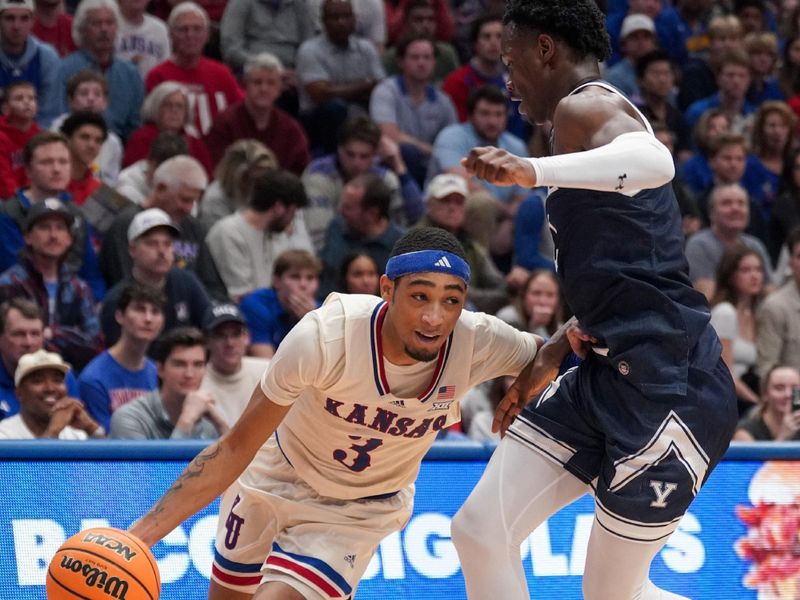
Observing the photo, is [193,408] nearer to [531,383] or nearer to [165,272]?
[165,272]

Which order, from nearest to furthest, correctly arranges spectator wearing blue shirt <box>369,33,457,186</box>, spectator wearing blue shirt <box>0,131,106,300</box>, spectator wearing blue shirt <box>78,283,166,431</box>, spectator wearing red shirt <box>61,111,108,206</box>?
spectator wearing blue shirt <box>78,283,166,431</box> → spectator wearing blue shirt <box>0,131,106,300</box> → spectator wearing red shirt <box>61,111,108,206</box> → spectator wearing blue shirt <box>369,33,457,186</box>

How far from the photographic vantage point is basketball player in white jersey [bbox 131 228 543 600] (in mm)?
4254

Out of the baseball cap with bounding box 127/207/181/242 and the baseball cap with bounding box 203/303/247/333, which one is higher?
the baseball cap with bounding box 127/207/181/242

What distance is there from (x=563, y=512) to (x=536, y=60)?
7.84 feet

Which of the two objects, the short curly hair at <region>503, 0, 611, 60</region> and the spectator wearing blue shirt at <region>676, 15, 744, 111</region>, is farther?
the spectator wearing blue shirt at <region>676, 15, 744, 111</region>

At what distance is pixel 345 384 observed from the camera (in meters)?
4.37

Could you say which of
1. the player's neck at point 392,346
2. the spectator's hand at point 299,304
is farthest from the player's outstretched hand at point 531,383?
the spectator's hand at point 299,304

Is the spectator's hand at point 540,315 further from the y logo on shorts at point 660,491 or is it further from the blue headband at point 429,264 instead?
the y logo on shorts at point 660,491

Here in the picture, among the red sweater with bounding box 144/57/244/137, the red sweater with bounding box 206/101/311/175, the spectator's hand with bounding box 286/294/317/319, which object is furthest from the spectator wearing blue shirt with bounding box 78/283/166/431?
the red sweater with bounding box 144/57/244/137

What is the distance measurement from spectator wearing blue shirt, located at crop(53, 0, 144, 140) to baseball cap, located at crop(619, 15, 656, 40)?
14.0ft

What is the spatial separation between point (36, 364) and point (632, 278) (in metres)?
3.61

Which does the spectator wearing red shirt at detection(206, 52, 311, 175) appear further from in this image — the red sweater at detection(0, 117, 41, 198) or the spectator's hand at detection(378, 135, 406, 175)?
the red sweater at detection(0, 117, 41, 198)

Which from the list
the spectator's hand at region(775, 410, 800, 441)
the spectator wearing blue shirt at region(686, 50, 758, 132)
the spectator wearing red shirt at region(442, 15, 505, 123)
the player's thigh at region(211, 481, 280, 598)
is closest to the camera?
the player's thigh at region(211, 481, 280, 598)

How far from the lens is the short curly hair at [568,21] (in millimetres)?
4027
